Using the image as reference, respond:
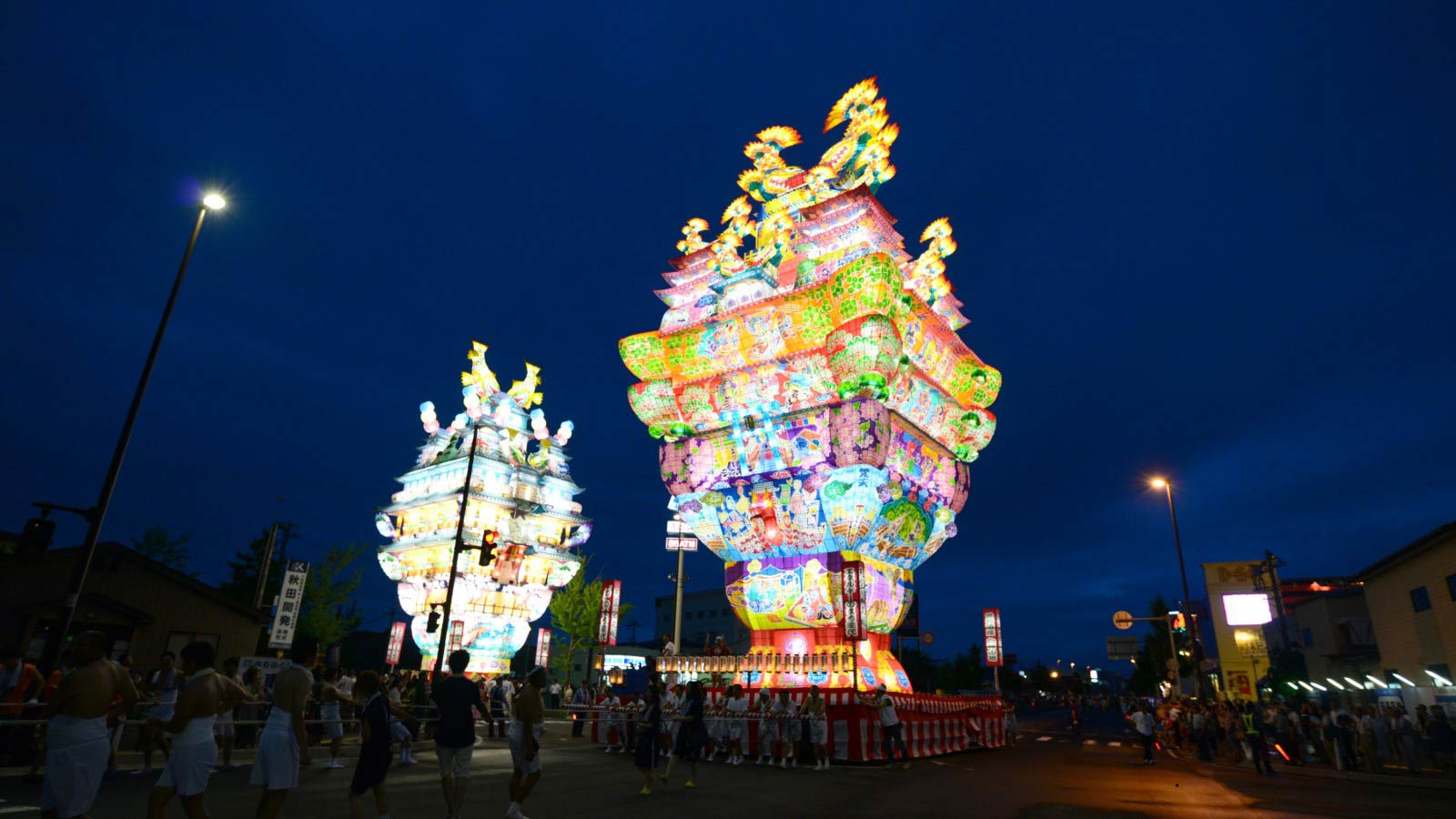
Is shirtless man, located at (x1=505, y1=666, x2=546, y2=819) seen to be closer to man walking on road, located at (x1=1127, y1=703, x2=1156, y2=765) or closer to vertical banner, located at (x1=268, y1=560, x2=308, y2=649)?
vertical banner, located at (x1=268, y1=560, x2=308, y2=649)

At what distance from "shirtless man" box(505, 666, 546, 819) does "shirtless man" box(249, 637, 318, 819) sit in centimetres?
232

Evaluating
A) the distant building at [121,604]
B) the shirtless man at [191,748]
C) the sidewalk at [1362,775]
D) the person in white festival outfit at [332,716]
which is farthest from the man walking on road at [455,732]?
the sidewalk at [1362,775]

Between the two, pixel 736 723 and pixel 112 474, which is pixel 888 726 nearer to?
pixel 736 723

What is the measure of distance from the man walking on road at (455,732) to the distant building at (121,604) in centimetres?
1787

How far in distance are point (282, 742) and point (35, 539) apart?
32.9 feet

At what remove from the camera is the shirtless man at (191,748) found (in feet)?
20.4

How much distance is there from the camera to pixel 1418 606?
2498 cm

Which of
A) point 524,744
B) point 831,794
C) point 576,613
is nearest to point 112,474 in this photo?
point 524,744

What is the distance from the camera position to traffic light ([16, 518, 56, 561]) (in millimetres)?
12609

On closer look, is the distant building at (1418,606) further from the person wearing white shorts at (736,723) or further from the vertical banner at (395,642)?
the vertical banner at (395,642)

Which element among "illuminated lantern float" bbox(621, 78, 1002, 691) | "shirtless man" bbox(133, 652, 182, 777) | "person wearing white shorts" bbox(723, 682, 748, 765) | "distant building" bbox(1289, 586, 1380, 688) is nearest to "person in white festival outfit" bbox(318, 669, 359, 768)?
"shirtless man" bbox(133, 652, 182, 777)

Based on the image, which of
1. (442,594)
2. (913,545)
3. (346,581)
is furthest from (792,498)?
(346,581)

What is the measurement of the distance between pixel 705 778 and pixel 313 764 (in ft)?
25.6

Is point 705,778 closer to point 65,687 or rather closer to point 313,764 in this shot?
point 313,764
